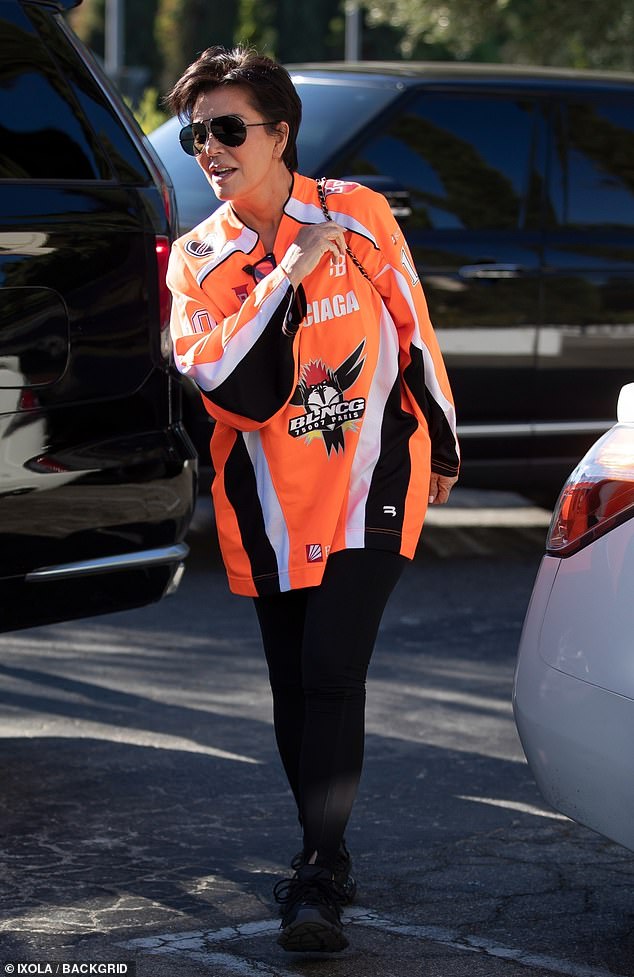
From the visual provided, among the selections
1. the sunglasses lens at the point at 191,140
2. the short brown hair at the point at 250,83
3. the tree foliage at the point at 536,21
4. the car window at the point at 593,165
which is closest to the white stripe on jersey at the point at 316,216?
the short brown hair at the point at 250,83

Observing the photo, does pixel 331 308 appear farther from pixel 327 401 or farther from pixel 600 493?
pixel 600 493

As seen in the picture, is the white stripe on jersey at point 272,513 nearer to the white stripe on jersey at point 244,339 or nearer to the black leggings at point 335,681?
the black leggings at point 335,681

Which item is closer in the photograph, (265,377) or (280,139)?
(265,377)

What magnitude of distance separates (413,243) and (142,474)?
2833 mm

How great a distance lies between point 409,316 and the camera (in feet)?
10.9

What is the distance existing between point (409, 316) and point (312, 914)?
1.20m

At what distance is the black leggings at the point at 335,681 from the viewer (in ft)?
10.8

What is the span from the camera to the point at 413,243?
256 inches

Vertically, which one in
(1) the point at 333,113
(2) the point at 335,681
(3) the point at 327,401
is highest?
(1) the point at 333,113

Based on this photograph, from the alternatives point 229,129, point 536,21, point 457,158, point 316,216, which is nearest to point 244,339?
point 316,216

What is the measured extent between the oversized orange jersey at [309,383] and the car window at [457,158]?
3.16 metres

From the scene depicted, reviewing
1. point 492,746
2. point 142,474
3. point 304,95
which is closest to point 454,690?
point 492,746

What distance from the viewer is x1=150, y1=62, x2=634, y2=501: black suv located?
6.58 meters

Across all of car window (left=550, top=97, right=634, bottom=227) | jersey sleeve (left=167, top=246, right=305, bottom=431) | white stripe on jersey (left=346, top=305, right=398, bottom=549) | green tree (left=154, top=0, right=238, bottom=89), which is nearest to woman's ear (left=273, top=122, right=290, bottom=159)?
jersey sleeve (left=167, top=246, right=305, bottom=431)
